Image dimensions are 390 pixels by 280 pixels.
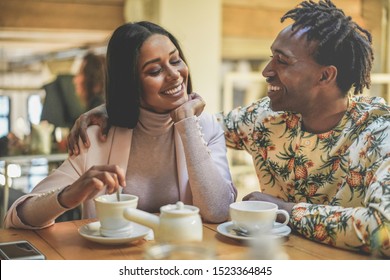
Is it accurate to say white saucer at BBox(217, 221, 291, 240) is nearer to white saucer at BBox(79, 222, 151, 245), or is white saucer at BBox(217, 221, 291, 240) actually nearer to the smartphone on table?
white saucer at BBox(79, 222, 151, 245)

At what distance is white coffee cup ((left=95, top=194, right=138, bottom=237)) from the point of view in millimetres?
1004

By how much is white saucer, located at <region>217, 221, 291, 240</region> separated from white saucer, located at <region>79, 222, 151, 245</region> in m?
0.16

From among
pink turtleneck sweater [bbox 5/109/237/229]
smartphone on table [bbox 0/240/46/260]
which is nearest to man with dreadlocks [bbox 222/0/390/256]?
pink turtleneck sweater [bbox 5/109/237/229]

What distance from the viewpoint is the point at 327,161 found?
51.4 inches

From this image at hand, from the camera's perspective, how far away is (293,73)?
133 cm

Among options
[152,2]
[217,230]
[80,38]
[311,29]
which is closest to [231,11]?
[152,2]

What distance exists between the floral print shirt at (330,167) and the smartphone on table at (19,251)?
1.71 ft

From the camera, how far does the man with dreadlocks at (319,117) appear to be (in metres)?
1.22

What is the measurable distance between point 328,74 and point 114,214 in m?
0.65

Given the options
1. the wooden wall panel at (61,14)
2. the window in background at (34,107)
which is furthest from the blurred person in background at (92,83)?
the window in background at (34,107)

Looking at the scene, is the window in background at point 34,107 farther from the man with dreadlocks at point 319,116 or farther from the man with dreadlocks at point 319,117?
the man with dreadlocks at point 319,116

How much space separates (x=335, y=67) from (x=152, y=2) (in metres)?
1.43

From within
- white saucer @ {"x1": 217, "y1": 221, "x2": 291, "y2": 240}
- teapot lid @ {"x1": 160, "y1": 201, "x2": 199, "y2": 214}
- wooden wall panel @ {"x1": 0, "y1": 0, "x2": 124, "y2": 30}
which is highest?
wooden wall panel @ {"x1": 0, "y1": 0, "x2": 124, "y2": 30}

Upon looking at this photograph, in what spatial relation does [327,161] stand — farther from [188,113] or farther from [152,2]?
[152,2]
